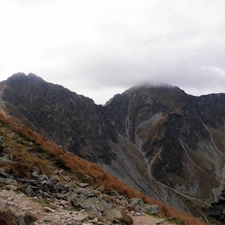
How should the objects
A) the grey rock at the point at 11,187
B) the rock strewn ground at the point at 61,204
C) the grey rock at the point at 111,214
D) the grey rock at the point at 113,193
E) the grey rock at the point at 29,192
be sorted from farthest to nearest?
the grey rock at the point at 113,193
the grey rock at the point at 111,214
the grey rock at the point at 29,192
the grey rock at the point at 11,187
the rock strewn ground at the point at 61,204

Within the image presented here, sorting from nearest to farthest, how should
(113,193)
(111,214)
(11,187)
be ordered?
(11,187) → (111,214) → (113,193)

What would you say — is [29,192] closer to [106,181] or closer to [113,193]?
[113,193]

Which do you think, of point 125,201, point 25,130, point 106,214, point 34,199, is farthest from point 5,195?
point 25,130

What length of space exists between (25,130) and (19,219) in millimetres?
16194

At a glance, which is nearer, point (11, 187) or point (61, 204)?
point (11, 187)

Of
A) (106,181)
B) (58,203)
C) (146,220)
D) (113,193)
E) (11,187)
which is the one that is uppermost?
(11,187)

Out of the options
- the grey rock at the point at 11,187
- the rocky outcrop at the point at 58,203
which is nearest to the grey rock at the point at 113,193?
the rocky outcrop at the point at 58,203

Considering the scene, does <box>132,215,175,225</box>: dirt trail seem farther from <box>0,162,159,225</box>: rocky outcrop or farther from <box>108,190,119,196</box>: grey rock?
<box>108,190,119,196</box>: grey rock

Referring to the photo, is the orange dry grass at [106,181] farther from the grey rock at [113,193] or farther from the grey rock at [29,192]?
the grey rock at [29,192]

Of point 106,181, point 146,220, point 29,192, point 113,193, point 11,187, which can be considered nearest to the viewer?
point 11,187

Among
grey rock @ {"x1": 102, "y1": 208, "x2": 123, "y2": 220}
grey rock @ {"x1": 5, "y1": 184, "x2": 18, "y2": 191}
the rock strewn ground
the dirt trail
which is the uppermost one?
grey rock @ {"x1": 5, "y1": 184, "x2": 18, "y2": 191}

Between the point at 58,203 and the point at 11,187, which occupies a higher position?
the point at 11,187

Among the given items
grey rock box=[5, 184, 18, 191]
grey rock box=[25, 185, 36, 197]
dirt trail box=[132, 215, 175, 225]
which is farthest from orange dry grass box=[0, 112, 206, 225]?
grey rock box=[5, 184, 18, 191]

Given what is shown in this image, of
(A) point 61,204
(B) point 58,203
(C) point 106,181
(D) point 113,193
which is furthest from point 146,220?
(C) point 106,181
